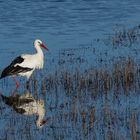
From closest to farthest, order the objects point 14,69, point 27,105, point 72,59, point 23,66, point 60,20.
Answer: point 27,105 → point 14,69 → point 23,66 → point 72,59 → point 60,20

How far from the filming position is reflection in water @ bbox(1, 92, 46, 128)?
1459 cm

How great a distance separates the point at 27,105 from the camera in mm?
15914

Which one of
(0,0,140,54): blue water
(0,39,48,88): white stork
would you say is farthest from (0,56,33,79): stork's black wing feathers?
(0,0,140,54): blue water

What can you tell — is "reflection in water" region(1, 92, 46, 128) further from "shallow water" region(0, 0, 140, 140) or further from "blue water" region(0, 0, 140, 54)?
"blue water" region(0, 0, 140, 54)

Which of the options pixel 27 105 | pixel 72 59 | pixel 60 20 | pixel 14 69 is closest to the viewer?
pixel 27 105

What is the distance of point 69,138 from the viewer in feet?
42.5

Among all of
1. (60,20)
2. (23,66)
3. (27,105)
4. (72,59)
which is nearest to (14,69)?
(23,66)

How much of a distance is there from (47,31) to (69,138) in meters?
12.9

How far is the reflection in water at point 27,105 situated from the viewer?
574 inches

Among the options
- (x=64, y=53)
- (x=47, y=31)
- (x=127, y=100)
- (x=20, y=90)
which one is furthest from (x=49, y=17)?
(x=127, y=100)

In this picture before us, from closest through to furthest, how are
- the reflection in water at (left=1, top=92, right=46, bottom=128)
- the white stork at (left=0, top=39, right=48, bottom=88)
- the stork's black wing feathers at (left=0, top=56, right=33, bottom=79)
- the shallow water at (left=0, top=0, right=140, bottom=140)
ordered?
the shallow water at (left=0, top=0, right=140, bottom=140), the reflection in water at (left=1, top=92, right=46, bottom=128), the stork's black wing feathers at (left=0, top=56, right=33, bottom=79), the white stork at (left=0, top=39, right=48, bottom=88)

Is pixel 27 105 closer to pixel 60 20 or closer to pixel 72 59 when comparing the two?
pixel 72 59

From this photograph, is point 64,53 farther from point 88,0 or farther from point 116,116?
point 88,0

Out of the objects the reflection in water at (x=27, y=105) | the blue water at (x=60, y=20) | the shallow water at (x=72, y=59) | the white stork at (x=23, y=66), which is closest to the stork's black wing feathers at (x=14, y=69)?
the white stork at (x=23, y=66)
